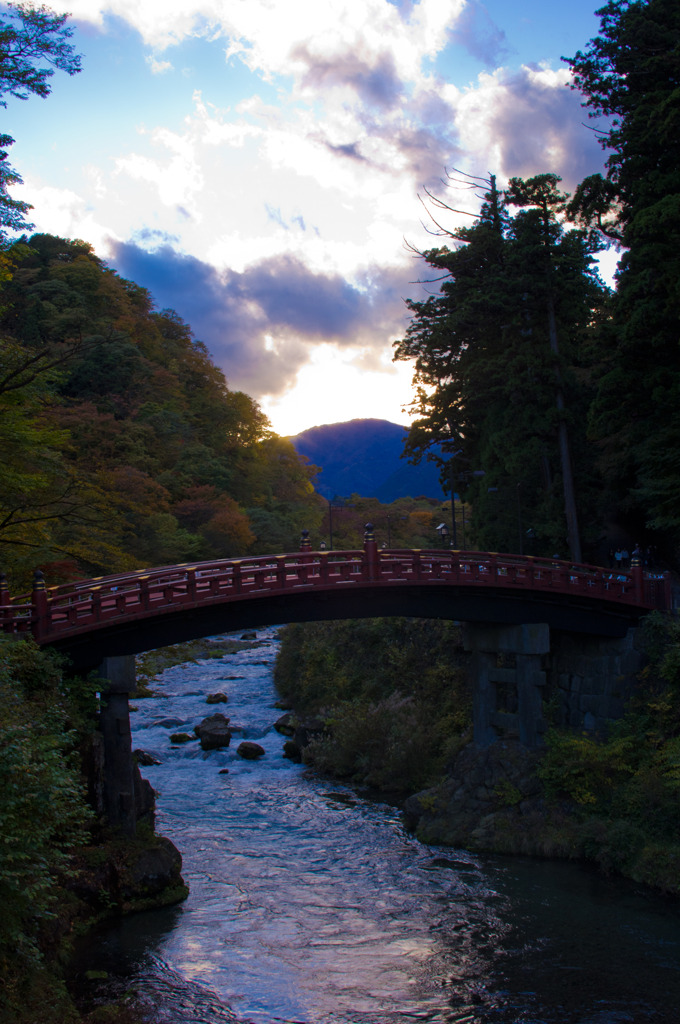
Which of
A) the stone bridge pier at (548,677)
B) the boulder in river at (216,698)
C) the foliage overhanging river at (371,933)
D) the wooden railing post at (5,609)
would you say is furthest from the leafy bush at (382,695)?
the wooden railing post at (5,609)

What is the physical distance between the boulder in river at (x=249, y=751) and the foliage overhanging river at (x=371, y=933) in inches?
204

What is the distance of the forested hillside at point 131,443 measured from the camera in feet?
84.8

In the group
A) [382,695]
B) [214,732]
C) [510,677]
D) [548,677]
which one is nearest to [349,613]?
[510,677]

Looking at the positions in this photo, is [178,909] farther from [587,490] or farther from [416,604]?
[587,490]

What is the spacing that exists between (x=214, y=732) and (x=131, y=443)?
23.7 meters

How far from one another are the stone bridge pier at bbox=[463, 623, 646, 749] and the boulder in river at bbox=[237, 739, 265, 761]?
9307mm

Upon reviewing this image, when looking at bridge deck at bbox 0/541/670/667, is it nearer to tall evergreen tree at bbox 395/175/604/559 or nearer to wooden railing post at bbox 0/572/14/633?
wooden railing post at bbox 0/572/14/633

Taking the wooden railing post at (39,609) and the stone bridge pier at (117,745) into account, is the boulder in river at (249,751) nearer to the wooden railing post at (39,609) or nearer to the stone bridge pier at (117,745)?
the stone bridge pier at (117,745)

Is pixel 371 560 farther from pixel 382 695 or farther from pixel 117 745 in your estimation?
pixel 382 695

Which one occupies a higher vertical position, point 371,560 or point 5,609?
point 371,560

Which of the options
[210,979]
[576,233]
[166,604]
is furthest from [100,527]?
[576,233]

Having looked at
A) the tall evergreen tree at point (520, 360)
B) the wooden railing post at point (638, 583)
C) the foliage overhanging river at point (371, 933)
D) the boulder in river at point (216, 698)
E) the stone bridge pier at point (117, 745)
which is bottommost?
the foliage overhanging river at point (371, 933)

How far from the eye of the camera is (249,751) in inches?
1212

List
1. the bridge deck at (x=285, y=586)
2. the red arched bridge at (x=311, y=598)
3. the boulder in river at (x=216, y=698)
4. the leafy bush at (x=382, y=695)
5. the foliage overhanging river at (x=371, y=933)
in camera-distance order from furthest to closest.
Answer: the boulder in river at (x=216, y=698)
the leafy bush at (x=382, y=695)
the red arched bridge at (x=311, y=598)
the bridge deck at (x=285, y=586)
the foliage overhanging river at (x=371, y=933)
